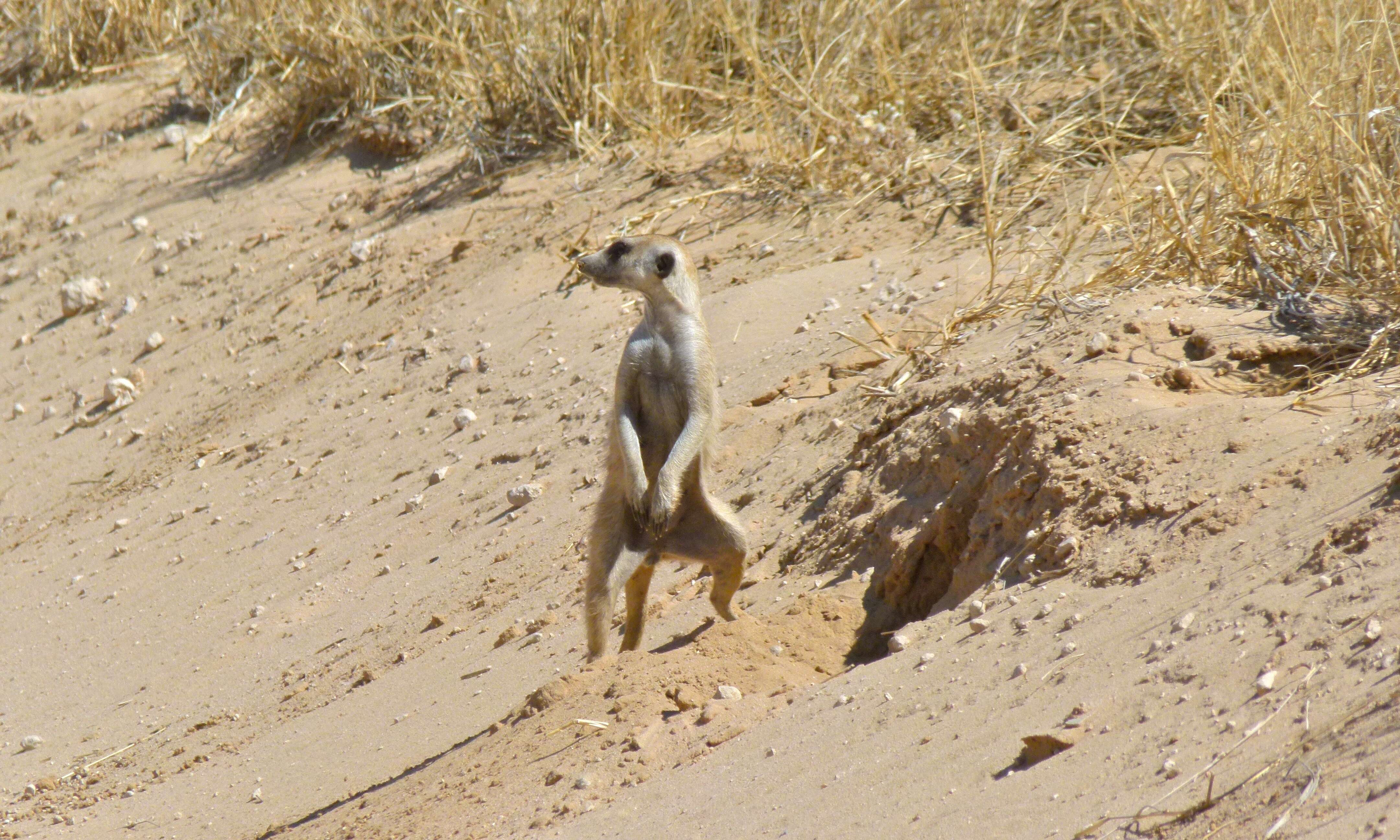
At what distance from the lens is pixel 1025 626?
114 inches

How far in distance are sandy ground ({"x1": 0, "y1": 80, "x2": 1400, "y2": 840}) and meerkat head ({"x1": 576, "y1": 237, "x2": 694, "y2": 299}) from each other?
84 cm

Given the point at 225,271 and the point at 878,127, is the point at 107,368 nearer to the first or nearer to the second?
the point at 225,271

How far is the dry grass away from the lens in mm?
4000

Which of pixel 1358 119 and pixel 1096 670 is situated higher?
pixel 1358 119

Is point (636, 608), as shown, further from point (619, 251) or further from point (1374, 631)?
point (1374, 631)

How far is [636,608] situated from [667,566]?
2.73 ft

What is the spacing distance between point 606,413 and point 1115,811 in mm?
3227

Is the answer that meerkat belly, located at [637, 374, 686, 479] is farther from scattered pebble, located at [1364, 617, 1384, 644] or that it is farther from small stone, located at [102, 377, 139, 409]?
small stone, located at [102, 377, 139, 409]

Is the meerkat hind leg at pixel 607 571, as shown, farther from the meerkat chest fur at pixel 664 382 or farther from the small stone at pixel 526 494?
the small stone at pixel 526 494

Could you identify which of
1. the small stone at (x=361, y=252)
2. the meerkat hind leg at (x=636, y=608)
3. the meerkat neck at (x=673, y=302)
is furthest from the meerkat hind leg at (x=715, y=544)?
the small stone at (x=361, y=252)

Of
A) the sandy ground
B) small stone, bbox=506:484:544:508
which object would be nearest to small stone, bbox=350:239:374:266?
the sandy ground

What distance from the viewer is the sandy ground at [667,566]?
2.41m

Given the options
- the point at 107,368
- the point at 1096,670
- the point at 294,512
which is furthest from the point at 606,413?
the point at 107,368

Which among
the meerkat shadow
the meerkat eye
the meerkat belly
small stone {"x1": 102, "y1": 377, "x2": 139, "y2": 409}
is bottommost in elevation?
small stone {"x1": 102, "y1": 377, "x2": 139, "y2": 409}
